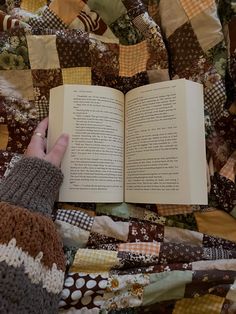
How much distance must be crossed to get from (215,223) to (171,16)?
0.45m

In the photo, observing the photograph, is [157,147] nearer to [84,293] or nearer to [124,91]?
[124,91]

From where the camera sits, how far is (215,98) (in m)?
0.91

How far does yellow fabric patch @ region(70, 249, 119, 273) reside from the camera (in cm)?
81

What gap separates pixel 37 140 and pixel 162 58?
31 cm

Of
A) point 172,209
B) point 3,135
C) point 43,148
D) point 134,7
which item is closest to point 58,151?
point 43,148

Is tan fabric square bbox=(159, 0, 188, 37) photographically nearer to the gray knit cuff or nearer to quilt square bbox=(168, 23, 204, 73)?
quilt square bbox=(168, 23, 204, 73)

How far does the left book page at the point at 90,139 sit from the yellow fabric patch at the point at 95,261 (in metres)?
0.11

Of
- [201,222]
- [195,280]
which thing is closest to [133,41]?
[201,222]

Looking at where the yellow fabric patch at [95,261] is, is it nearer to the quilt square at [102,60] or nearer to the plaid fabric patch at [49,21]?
the quilt square at [102,60]

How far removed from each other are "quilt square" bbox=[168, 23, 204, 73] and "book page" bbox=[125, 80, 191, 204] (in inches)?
2.7

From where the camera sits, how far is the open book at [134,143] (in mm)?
866

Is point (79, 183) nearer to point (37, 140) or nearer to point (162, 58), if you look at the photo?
point (37, 140)

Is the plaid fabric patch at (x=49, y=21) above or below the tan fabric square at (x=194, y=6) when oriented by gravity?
below

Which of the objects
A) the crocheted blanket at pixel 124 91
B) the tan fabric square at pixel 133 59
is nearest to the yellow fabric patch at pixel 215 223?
the crocheted blanket at pixel 124 91
